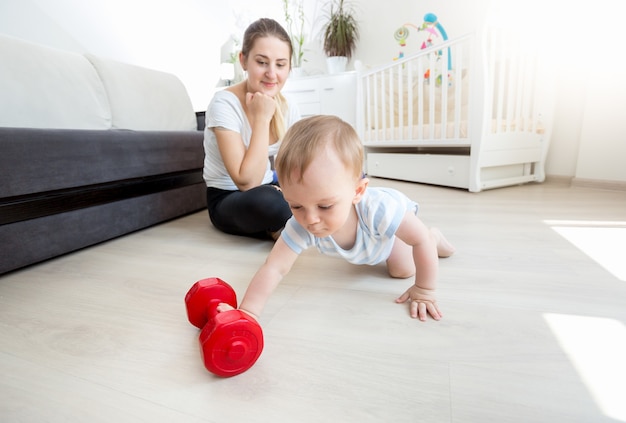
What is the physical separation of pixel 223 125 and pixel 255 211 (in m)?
0.28

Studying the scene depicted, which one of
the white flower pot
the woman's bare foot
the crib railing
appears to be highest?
the white flower pot

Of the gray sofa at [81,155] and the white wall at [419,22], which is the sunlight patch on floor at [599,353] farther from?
the white wall at [419,22]

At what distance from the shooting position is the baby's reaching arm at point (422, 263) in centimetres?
62

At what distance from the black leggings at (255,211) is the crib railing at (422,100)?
4.21 feet

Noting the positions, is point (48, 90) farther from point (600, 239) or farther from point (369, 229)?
point (600, 239)

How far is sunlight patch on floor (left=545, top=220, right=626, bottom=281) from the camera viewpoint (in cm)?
81

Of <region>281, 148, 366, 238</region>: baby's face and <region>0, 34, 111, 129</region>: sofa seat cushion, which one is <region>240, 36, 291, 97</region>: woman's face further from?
<region>0, 34, 111, 129</region>: sofa seat cushion

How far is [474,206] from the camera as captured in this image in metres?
1.47

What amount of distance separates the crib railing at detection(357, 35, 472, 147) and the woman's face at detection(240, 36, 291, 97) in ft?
3.78

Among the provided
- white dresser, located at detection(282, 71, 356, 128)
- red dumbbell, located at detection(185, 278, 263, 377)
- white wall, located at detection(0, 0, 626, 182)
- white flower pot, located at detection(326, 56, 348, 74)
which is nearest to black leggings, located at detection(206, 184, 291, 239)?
red dumbbell, located at detection(185, 278, 263, 377)

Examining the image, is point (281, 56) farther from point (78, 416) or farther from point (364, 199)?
point (78, 416)

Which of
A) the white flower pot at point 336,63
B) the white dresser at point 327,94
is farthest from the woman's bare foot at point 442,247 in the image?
the white flower pot at point 336,63

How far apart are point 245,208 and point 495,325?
0.72 meters

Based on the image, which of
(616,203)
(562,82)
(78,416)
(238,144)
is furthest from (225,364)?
(562,82)
